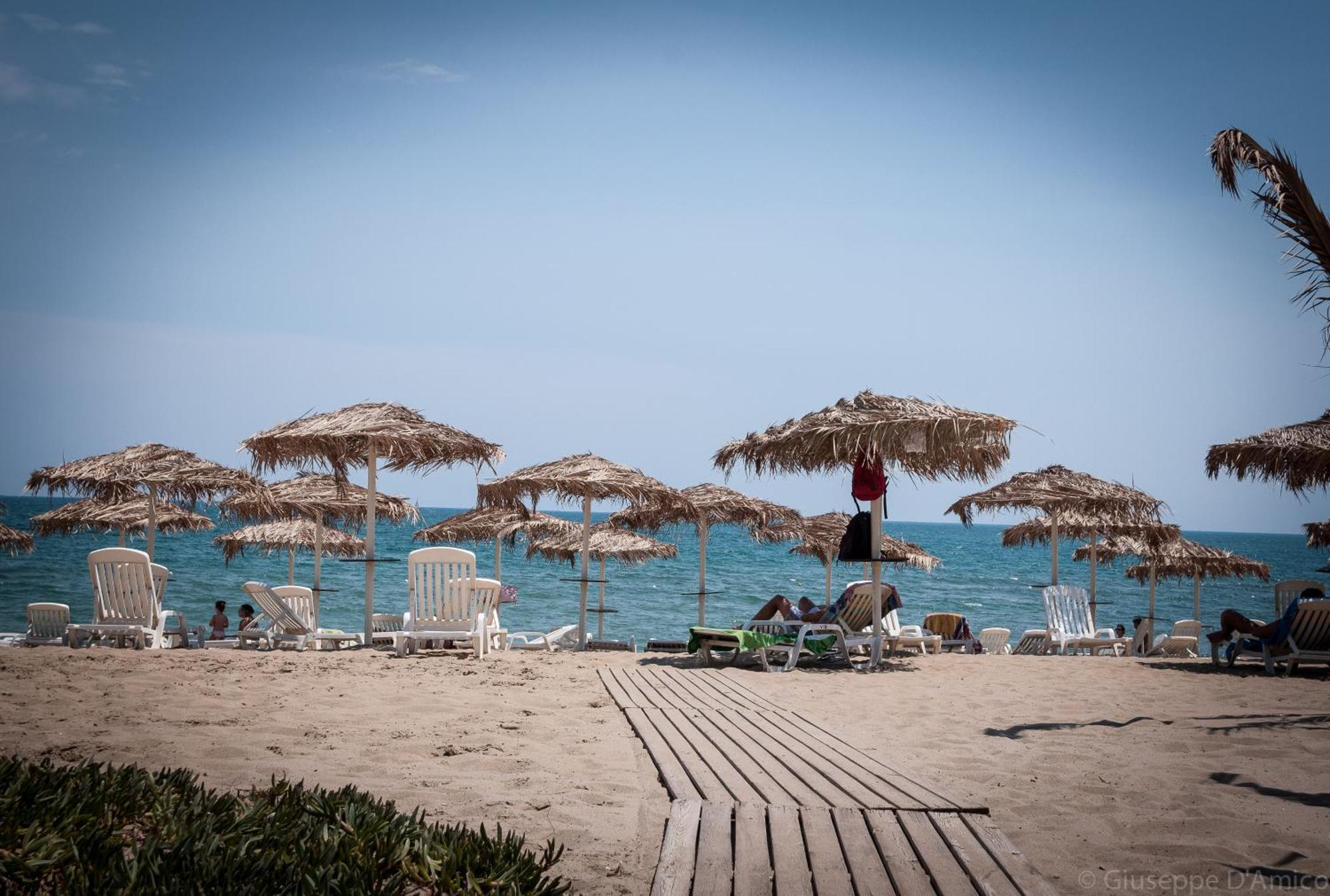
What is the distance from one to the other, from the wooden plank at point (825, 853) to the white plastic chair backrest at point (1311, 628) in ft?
24.4

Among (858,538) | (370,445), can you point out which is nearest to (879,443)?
(858,538)

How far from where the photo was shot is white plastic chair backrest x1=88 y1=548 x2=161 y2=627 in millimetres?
8391

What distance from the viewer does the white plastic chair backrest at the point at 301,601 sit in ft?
33.8

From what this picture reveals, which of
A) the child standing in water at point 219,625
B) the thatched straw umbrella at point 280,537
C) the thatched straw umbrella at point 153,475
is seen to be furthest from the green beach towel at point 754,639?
the thatched straw umbrella at point 280,537

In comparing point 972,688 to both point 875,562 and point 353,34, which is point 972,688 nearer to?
point 875,562

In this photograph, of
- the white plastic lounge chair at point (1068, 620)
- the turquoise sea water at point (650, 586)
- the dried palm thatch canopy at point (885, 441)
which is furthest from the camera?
the turquoise sea water at point (650, 586)

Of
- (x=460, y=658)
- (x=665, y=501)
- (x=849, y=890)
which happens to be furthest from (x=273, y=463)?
(x=849, y=890)

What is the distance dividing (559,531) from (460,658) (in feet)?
23.2

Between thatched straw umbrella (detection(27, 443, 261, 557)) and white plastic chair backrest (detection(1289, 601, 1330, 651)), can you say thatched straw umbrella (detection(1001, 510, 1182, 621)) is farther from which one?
thatched straw umbrella (detection(27, 443, 261, 557))

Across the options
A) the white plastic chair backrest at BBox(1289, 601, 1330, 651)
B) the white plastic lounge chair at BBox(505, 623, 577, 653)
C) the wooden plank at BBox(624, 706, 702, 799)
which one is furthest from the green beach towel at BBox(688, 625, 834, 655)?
the white plastic chair backrest at BBox(1289, 601, 1330, 651)

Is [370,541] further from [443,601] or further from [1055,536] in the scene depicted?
[1055,536]

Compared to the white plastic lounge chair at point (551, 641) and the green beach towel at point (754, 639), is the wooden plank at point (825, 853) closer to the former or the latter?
the green beach towel at point (754, 639)

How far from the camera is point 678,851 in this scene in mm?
2844

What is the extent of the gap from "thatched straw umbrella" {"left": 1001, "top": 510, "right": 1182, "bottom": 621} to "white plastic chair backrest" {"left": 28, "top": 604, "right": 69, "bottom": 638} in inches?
506
